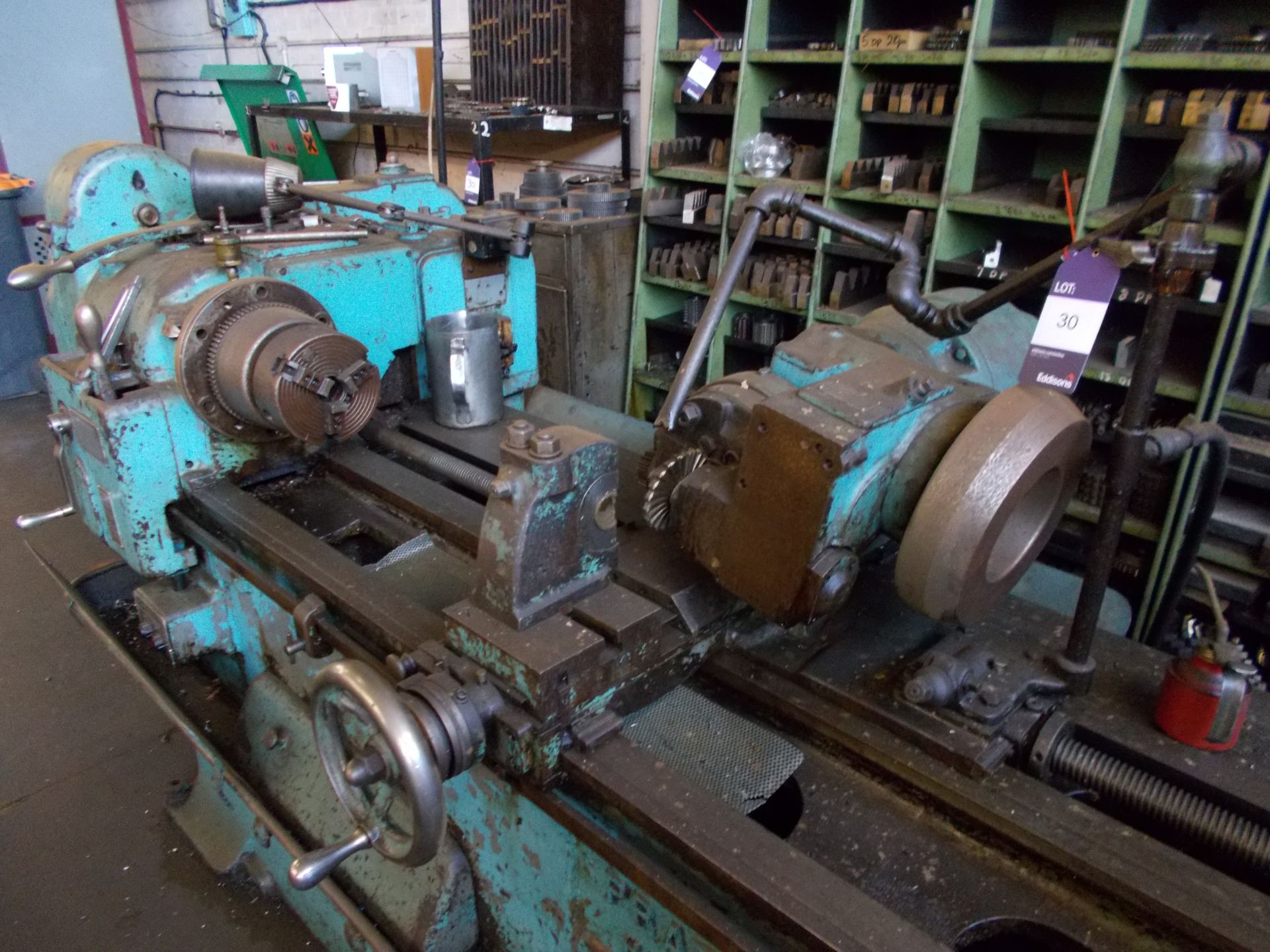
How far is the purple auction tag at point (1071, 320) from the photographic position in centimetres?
92

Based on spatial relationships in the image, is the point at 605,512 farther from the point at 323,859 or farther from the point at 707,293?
the point at 707,293

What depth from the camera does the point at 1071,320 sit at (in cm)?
95

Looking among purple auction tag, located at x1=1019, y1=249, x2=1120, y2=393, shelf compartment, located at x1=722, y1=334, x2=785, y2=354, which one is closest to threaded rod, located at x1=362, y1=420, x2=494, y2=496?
purple auction tag, located at x1=1019, y1=249, x2=1120, y2=393

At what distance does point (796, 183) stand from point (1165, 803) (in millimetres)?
2092

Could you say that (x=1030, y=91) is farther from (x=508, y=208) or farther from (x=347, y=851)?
(x=347, y=851)

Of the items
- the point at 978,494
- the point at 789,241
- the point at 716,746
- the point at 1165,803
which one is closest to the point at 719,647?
the point at 716,746

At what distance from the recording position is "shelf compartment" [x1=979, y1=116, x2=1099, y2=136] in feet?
6.77

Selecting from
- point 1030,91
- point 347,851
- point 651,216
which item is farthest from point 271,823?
point 1030,91

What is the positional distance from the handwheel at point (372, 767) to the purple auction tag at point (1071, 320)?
75 centimetres

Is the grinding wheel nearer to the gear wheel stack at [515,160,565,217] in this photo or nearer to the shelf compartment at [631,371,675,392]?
the shelf compartment at [631,371,675,392]

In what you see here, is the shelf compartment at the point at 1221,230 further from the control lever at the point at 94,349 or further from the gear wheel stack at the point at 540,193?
the control lever at the point at 94,349

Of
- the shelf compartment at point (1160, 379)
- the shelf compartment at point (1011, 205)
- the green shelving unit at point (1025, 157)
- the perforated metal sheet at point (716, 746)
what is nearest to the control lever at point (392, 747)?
the perforated metal sheet at point (716, 746)

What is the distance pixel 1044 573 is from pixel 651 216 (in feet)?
6.33

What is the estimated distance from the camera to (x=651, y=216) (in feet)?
9.65
